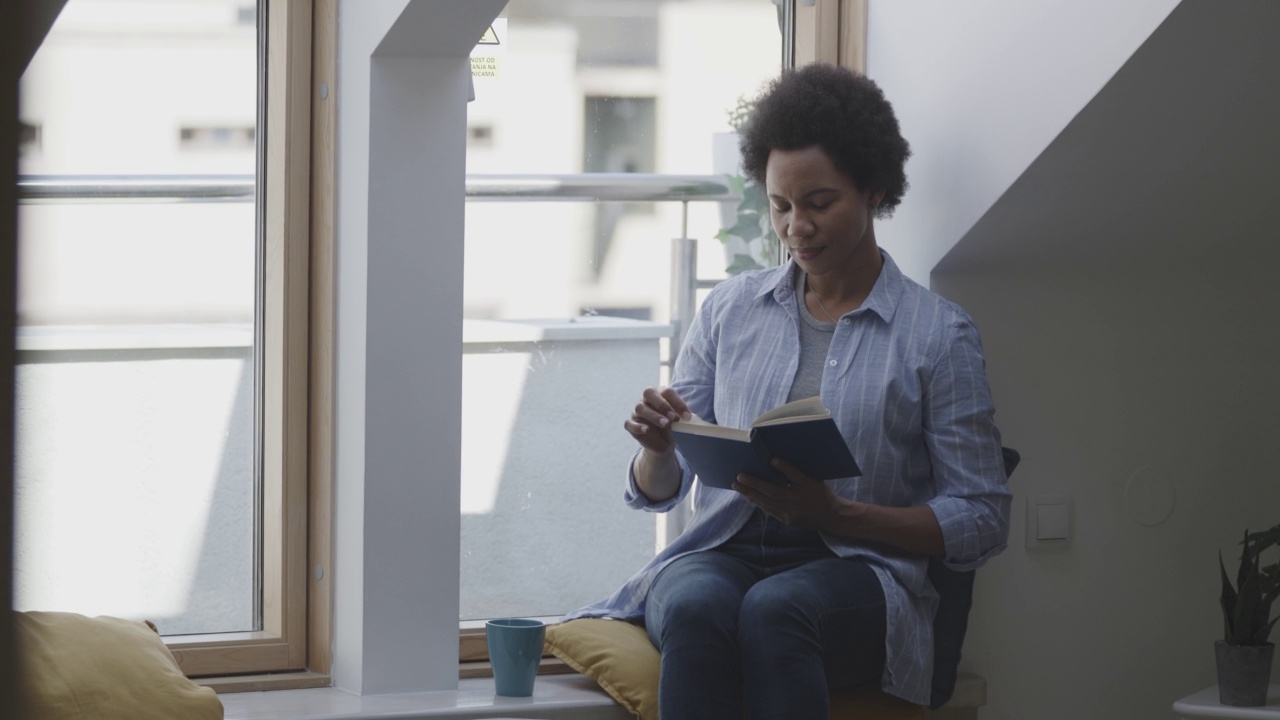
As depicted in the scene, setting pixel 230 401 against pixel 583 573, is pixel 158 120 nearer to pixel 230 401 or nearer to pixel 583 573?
pixel 230 401

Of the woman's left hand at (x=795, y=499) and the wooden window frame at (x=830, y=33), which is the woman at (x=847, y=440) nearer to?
the woman's left hand at (x=795, y=499)

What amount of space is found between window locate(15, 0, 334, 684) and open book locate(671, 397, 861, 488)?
672 mm

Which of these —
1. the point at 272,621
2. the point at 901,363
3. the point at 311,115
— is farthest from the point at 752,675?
the point at 311,115

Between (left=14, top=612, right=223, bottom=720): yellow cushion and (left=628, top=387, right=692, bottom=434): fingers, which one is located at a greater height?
(left=628, top=387, right=692, bottom=434): fingers

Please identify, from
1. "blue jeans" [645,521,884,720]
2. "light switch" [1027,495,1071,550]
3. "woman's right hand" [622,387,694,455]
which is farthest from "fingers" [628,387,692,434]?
"light switch" [1027,495,1071,550]

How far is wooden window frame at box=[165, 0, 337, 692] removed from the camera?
2176 mm

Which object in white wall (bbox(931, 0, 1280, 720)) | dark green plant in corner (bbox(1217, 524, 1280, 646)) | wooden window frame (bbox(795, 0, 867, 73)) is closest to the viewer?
dark green plant in corner (bbox(1217, 524, 1280, 646))

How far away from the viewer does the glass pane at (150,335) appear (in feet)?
6.95

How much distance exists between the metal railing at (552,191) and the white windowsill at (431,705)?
697 millimetres

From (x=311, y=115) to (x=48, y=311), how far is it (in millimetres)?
519

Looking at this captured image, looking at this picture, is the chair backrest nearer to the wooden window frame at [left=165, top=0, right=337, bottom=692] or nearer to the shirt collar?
the shirt collar

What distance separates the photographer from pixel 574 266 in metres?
2.43

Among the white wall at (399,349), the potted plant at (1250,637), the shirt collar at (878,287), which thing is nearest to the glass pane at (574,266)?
the white wall at (399,349)

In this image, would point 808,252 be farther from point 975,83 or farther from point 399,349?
point 399,349
